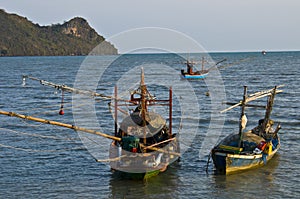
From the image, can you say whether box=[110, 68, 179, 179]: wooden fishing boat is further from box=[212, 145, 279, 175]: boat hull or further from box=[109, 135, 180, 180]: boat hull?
box=[212, 145, 279, 175]: boat hull

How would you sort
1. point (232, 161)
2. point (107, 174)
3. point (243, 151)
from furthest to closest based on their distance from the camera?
1. point (243, 151)
2. point (107, 174)
3. point (232, 161)

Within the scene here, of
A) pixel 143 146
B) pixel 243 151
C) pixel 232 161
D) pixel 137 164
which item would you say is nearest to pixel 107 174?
pixel 137 164

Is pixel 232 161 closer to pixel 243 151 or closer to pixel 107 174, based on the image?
pixel 243 151

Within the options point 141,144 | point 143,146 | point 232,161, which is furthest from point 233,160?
point 141,144

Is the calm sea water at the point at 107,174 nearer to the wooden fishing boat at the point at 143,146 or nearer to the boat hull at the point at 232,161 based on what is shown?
the boat hull at the point at 232,161

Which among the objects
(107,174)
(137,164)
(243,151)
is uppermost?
(243,151)

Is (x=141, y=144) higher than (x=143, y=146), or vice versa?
(x=141, y=144)

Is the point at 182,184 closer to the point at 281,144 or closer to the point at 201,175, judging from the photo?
the point at 201,175

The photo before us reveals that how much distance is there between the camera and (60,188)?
31.0 meters

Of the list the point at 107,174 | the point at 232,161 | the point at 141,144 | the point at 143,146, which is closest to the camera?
the point at 143,146

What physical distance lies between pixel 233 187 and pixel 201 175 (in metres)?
3.23

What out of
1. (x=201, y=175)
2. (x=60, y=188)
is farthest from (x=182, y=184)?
(x=60, y=188)

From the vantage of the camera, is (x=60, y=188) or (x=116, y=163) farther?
(x=116, y=163)

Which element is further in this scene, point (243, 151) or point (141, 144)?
point (243, 151)
